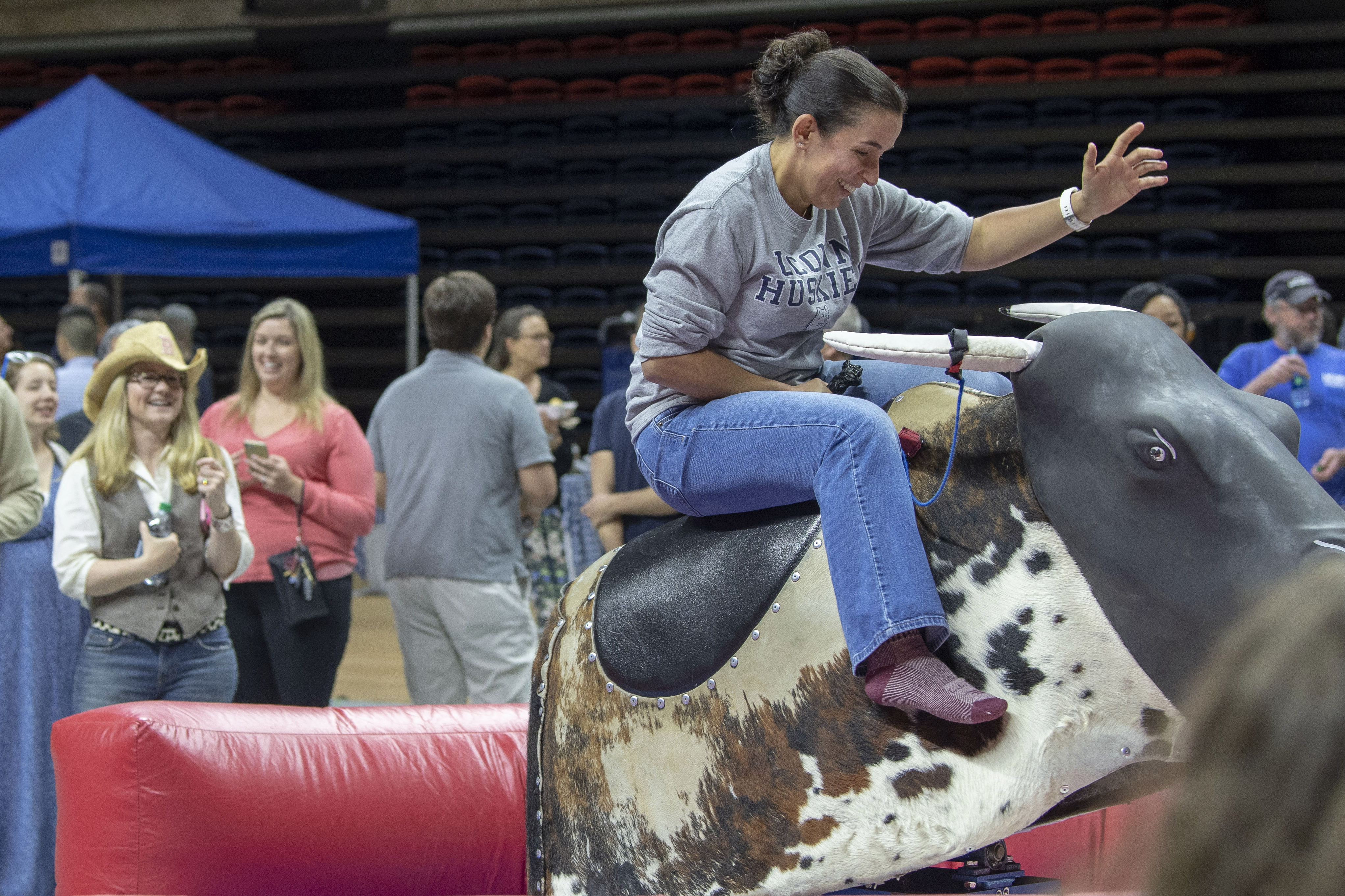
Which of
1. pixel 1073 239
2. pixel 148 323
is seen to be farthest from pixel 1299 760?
pixel 1073 239

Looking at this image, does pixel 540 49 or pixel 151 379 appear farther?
pixel 540 49

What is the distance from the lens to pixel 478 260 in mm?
10672

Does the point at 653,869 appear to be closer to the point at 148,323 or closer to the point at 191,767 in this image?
the point at 191,767

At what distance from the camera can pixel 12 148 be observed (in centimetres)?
623

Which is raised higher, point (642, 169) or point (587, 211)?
point (642, 169)

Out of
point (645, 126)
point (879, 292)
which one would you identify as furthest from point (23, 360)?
point (645, 126)

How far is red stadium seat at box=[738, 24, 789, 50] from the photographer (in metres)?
10.2

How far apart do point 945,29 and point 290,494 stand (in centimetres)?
823

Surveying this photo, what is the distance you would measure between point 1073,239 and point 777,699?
8.37 meters

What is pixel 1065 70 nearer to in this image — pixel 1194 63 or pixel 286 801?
pixel 1194 63

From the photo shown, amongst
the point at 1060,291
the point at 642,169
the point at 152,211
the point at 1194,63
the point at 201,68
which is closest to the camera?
the point at 152,211

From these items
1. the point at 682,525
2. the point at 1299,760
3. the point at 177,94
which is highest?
the point at 177,94

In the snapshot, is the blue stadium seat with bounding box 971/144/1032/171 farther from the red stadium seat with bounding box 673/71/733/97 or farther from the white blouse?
the white blouse

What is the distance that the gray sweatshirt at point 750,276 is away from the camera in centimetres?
176
